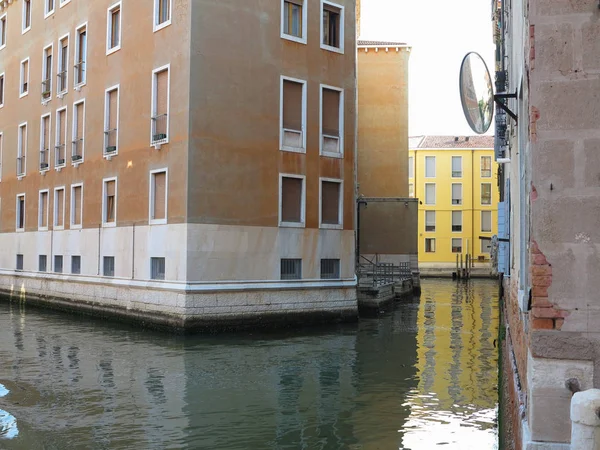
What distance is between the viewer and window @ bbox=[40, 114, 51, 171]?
2678 centimetres

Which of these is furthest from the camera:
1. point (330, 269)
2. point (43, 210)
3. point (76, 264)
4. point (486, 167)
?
point (486, 167)

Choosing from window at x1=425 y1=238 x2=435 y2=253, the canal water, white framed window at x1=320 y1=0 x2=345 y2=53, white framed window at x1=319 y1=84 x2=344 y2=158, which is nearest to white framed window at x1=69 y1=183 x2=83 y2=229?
the canal water

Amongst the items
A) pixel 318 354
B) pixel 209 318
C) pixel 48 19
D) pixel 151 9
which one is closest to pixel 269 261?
pixel 209 318

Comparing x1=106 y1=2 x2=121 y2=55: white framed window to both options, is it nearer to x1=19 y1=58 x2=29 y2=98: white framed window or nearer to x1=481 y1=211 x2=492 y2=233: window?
x1=19 y1=58 x2=29 y2=98: white framed window

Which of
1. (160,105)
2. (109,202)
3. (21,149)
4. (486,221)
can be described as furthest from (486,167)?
(160,105)

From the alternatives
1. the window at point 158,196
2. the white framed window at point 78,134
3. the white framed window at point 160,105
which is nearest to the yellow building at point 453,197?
the white framed window at point 78,134

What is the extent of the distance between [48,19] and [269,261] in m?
14.4

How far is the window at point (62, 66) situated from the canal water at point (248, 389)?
9883 millimetres

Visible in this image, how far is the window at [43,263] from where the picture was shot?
26197 millimetres

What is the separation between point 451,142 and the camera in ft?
202

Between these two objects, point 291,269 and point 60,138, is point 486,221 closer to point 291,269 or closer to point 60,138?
point 60,138

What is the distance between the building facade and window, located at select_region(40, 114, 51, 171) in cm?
206

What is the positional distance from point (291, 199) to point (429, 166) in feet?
139

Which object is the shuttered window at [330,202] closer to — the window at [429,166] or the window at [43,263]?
the window at [43,263]
